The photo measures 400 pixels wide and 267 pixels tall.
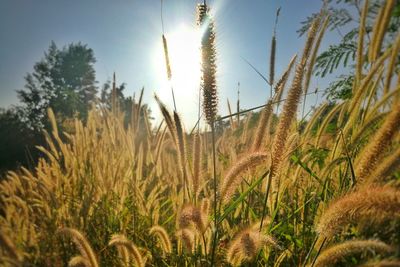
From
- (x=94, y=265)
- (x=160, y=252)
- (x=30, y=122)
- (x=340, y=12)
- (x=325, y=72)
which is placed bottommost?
(x=160, y=252)

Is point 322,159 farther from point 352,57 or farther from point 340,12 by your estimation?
point 340,12

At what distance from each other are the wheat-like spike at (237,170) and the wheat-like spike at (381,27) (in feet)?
2.87

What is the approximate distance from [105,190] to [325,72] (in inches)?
123

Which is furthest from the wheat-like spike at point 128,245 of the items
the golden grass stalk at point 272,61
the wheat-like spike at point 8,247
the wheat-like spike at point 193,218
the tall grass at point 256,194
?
the golden grass stalk at point 272,61

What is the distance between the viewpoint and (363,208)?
31.7 inches

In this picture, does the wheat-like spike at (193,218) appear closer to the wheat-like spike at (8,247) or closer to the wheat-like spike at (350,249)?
the wheat-like spike at (350,249)

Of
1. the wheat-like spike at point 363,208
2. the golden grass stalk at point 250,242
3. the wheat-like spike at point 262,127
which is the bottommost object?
the golden grass stalk at point 250,242

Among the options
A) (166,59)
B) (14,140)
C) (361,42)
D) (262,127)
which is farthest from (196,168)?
(14,140)

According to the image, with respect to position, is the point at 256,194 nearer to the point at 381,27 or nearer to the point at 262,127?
the point at 262,127

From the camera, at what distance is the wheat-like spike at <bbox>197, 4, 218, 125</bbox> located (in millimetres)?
1046

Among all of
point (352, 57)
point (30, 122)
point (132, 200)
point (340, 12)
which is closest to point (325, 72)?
point (352, 57)

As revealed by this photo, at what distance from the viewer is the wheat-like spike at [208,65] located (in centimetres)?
105

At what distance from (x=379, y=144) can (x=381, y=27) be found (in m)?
0.83

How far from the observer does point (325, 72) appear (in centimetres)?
422
